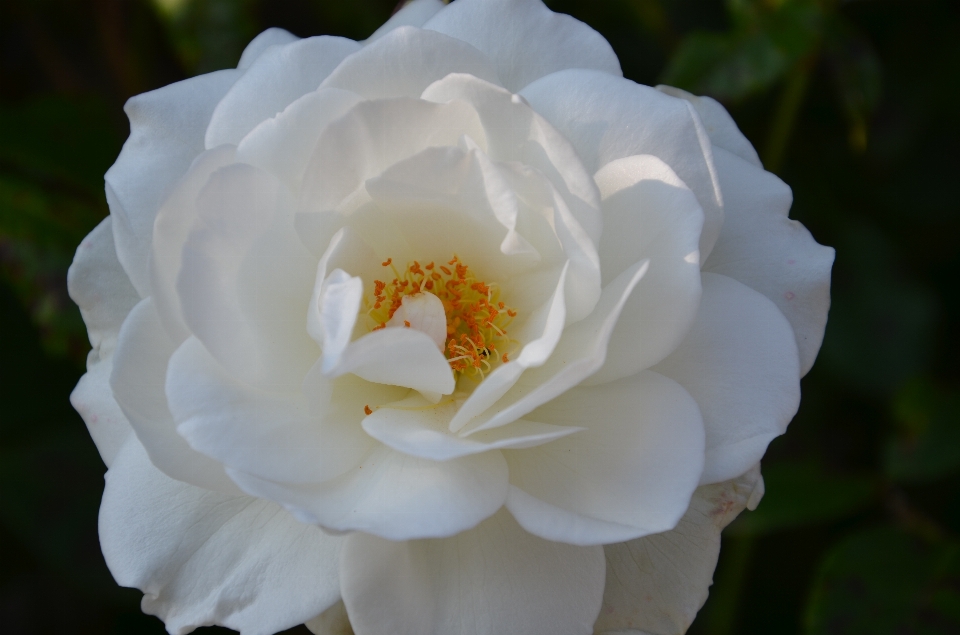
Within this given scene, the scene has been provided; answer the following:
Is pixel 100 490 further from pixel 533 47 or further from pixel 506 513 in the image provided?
pixel 533 47

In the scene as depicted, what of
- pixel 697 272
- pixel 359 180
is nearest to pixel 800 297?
pixel 697 272

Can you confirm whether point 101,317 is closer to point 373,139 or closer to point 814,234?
point 373,139

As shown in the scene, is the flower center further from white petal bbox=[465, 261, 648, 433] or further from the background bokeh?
the background bokeh

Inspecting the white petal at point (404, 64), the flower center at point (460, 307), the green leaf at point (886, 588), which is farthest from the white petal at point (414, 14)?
the green leaf at point (886, 588)

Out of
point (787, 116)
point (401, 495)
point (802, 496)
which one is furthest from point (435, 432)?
point (787, 116)

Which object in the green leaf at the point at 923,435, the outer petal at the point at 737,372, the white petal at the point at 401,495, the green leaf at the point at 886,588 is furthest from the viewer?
the green leaf at the point at 923,435

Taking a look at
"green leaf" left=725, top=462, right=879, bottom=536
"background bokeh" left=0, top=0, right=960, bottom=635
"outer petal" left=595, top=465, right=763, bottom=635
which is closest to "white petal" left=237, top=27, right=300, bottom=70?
"background bokeh" left=0, top=0, right=960, bottom=635

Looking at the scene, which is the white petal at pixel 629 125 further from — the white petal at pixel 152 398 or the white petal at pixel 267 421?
the white petal at pixel 152 398
